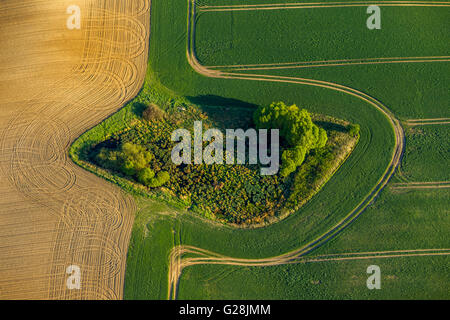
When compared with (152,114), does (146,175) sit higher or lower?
lower

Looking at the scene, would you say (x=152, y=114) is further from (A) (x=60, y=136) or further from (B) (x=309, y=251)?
(B) (x=309, y=251)

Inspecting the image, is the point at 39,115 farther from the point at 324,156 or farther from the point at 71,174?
the point at 324,156

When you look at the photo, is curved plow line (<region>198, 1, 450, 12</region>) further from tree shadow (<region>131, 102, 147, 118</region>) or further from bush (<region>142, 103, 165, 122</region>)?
bush (<region>142, 103, 165, 122</region>)

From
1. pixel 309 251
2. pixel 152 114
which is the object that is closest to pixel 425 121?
pixel 309 251

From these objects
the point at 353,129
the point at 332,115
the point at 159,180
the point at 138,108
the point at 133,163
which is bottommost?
the point at 159,180

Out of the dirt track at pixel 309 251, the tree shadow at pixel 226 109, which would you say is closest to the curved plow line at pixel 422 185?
the dirt track at pixel 309 251

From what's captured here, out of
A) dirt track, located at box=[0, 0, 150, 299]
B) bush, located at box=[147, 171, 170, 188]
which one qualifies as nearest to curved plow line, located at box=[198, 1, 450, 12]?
dirt track, located at box=[0, 0, 150, 299]

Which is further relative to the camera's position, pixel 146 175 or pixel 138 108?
pixel 138 108
